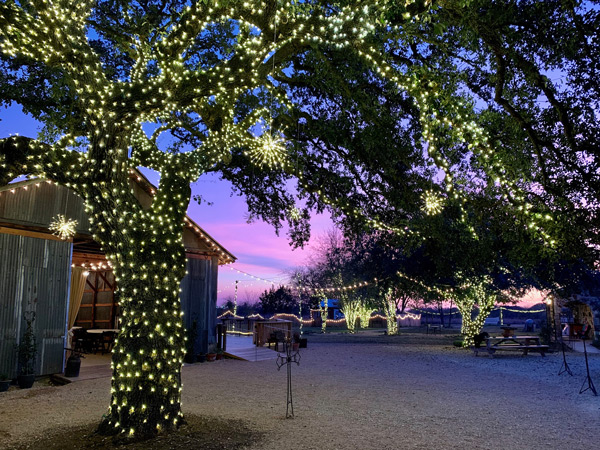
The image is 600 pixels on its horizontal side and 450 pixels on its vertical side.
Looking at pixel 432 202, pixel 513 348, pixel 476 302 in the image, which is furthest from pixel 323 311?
pixel 432 202

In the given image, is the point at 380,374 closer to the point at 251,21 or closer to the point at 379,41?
the point at 379,41

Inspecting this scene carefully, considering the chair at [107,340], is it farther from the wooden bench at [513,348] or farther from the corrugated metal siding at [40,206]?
the wooden bench at [513,348]

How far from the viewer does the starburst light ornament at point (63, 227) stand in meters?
10.4

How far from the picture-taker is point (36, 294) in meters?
10.1

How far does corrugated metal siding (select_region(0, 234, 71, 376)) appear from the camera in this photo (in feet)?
31.3

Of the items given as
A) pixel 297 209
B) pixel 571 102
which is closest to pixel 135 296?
pixel 297 209

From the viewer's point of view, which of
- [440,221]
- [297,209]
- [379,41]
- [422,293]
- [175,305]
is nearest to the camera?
[175,305]

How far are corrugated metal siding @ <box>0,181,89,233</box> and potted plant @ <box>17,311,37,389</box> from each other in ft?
6.85

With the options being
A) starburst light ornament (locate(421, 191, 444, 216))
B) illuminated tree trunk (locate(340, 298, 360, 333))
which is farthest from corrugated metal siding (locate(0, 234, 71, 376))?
illuminated tree trunk (locate(340, 298, 360, 333))

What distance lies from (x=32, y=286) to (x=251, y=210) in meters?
6.00

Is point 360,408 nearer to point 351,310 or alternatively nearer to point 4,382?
point 4,382

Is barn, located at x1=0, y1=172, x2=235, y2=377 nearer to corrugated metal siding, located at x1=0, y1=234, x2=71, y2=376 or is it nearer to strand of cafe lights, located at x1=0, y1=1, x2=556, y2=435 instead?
corrugated metal siding, located at x1=0, y1=234, x2=71, y2=376

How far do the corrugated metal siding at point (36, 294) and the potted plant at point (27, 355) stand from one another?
13cm

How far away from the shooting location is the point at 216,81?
18.9 feet
